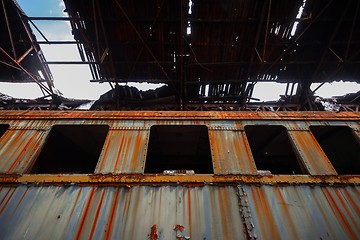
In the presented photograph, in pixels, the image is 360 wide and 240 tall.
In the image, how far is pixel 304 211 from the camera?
403cm

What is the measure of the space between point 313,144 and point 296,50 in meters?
4.92

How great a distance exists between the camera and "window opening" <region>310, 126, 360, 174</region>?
20.6 feet

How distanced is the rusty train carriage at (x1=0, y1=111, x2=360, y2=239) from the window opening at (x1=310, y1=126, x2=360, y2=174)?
149 cm

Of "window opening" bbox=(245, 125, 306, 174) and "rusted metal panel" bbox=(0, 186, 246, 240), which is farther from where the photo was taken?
"window opening" bbox=(245, 125, 306, 174)

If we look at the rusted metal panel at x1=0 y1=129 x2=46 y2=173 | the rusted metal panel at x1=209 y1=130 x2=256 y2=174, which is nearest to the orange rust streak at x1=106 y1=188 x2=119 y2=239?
the rusted metal panel at x1=209 y1=130 x2=256 y2=174

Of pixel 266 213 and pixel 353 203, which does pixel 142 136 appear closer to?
pixel 266 213

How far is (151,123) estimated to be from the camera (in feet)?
19.2

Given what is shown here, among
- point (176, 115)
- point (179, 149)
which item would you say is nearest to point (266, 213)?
point (176, 115)

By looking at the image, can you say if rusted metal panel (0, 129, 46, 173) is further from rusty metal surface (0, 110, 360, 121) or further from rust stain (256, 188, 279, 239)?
rust stain (256, 188, 279, 239)

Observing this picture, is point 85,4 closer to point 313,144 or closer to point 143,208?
point 143,208

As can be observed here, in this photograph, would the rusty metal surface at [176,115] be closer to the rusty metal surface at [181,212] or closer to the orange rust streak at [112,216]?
the rusty metal surface at [181,212]

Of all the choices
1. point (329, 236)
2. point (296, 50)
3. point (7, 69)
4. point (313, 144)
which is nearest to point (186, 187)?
point (329, 236)

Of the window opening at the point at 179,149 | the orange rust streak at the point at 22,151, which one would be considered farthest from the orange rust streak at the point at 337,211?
the orange rust streak at the point at 22,151

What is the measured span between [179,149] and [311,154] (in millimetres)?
4269
